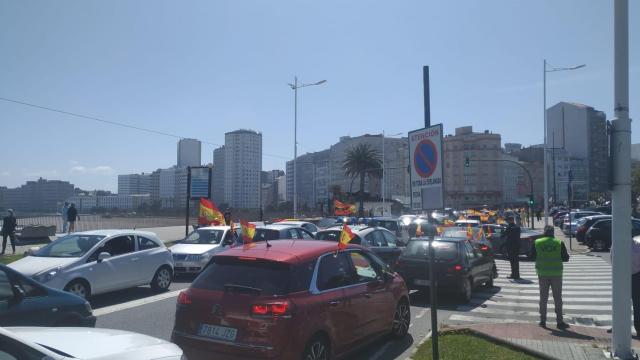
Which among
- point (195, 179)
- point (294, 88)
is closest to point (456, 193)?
point (294, 88)

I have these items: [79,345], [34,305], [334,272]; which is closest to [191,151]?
[34,305]

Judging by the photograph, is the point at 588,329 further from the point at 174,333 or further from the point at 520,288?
the point at 174,333

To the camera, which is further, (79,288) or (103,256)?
(103,256)

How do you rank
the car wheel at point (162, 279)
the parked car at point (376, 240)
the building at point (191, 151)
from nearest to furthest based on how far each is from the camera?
the car wheel at point (162, 279), the parked car at point (376, 240), the building at point (191, 151)

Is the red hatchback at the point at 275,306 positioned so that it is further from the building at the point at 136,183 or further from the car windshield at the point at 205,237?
the building at the point at 136,183

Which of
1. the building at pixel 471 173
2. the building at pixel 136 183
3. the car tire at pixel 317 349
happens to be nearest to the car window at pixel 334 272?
the car tire at pixel 317 349

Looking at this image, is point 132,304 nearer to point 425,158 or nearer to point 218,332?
point 218,332

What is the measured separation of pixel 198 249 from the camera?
49.3 feet

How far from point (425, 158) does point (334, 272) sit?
186cm

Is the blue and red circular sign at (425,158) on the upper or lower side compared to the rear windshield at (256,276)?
upper

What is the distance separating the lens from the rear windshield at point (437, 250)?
11.8 metres

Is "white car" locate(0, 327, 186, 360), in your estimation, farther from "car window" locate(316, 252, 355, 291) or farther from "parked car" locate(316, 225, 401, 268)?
"parked car" locate(316, 225, 401, 268)

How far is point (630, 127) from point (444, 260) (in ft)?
18.8

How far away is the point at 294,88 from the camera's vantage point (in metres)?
43.6
